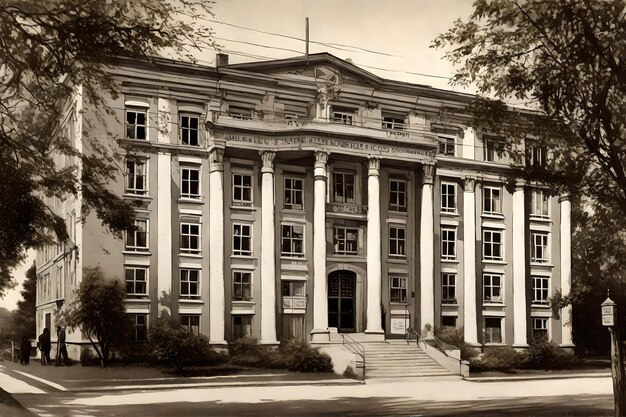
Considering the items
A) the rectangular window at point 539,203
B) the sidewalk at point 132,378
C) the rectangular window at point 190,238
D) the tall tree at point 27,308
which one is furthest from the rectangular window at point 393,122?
the tall tree at point 27,308

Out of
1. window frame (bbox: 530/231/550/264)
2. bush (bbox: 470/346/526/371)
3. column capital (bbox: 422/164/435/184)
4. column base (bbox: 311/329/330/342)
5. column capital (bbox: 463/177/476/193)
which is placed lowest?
bush (bbox: 470/346/526/371)

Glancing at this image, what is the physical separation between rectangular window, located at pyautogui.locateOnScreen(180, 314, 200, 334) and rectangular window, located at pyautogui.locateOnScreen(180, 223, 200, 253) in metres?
0.61

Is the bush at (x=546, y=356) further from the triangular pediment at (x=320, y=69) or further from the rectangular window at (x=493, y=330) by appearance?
the triangular pediment at (x=320, y=69)

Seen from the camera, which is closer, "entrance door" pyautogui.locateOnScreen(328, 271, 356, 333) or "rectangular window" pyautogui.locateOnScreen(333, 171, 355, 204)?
"entrance door" pyautogui.locateOnScreen(328, 271, 356, 333)

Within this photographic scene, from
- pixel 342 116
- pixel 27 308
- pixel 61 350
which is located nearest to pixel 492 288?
pixel 342 116

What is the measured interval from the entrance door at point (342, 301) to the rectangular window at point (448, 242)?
3.46 feet

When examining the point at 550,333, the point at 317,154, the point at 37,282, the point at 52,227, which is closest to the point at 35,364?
the point at 37,282

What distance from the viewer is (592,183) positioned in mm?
9086

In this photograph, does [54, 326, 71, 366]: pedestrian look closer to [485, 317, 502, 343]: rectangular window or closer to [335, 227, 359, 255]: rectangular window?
[335, 227, 359, 255]: rectangular window

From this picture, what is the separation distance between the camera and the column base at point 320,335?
27.1ft

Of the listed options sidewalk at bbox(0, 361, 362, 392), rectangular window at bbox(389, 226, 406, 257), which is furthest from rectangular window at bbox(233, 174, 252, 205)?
rectangular window at bbox(389, 226, 406, 257)

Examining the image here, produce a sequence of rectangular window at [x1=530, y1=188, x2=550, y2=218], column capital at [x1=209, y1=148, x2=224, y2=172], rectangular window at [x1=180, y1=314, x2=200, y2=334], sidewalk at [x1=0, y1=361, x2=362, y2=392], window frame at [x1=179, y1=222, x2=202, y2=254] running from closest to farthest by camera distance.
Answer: sidewalk at [x1=0, y1=361, x2=362, y2=392] < rectangular window at [x1=180, y1=314, x2=200, y2=334] < window frame at [x1=179, y1=222, x2=202, y2=254] < column capital at [x1=209, y1=148, x2=224, y2=172] < rectangular window at [x1=530, y1=188, x2=550, y2=218]

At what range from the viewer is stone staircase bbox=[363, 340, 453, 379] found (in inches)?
336

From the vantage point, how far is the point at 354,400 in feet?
26.6
